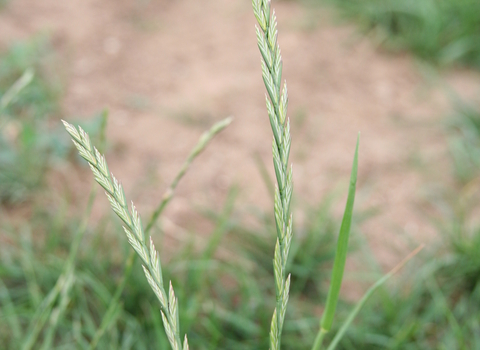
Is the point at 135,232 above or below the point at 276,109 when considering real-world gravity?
below

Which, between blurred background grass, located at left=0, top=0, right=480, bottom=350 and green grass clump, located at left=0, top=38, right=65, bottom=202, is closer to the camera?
blurred background grass, located at left=0, top=0, right=480, bottom=350

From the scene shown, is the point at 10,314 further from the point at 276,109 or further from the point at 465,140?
the point at 465,140

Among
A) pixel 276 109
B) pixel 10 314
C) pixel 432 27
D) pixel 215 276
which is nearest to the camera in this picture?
pixel 276 109

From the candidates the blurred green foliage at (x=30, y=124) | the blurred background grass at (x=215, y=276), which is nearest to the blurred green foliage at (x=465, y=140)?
the blurred background grass at (x=215, y=276)

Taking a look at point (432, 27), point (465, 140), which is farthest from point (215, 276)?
point (432, 27)

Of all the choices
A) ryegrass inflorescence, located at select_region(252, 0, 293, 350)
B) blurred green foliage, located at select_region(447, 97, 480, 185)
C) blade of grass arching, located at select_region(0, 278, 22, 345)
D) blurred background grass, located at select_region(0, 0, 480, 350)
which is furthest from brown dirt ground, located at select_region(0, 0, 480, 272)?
ryegrass inflorescence, located at select_region(252, 0, 293, 350)

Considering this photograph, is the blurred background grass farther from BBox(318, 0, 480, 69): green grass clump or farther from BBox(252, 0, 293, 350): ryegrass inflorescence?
BBox(318, 0, 480, 69): green grass clump

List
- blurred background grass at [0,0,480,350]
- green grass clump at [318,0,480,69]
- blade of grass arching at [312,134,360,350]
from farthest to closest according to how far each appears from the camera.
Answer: green grass clump at [318,0,480,69] < blurred background grass at [0,0,480,350] < blade of grass arching at [312,134,360,350]

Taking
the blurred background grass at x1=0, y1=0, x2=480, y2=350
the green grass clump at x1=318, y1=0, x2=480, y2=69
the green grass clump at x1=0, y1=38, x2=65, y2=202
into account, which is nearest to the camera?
the blurred background grass at x1=0, y1=0, x2=480, y2=350

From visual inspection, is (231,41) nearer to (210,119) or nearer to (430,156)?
(210,119)
